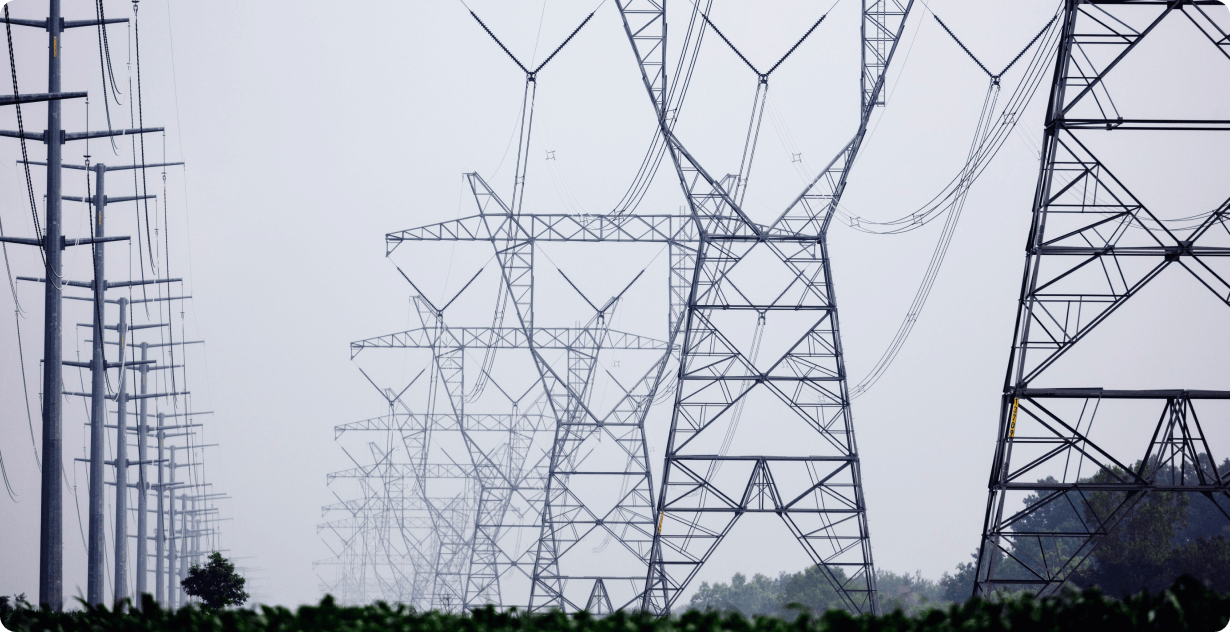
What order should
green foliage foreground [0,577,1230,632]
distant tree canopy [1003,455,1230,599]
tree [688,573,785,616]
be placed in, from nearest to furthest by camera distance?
1. green foliage foreground [0,577,1230,632]
2. distant tree canopy [1003,455,1230,599]
3. tree [688,573,785,616]

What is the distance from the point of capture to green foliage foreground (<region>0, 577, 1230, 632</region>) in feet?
26.0

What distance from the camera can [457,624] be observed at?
27.5 ft

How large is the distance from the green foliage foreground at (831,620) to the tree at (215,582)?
23651 millimetres

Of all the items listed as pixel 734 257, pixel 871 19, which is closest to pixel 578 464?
pixel 734 257

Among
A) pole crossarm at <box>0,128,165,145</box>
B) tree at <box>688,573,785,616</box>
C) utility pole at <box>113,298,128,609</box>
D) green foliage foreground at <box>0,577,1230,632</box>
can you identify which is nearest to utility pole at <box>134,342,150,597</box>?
utility pole at <box>113,298,128,609</box>

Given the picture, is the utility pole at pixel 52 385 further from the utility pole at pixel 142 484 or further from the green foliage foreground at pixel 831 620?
the utility pole at pixel 142 484

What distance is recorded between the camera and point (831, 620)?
791cm

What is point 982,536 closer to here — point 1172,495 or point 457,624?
point 457,624

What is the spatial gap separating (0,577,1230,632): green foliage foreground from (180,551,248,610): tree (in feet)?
77.6

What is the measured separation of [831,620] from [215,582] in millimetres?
26196

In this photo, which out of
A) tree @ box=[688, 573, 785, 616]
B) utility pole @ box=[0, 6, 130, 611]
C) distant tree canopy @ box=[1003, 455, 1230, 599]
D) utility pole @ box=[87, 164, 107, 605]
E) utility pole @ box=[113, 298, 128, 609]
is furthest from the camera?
tree @ box=[688, 573, 785, 616]

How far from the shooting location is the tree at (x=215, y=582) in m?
31.1

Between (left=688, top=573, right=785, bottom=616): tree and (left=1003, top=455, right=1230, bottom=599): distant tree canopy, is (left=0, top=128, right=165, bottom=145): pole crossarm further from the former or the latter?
(left=688, top=573, right=785, bottom=616): tree

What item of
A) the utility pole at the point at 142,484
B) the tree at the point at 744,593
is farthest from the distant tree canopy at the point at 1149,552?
the tree at the point at 744,593
